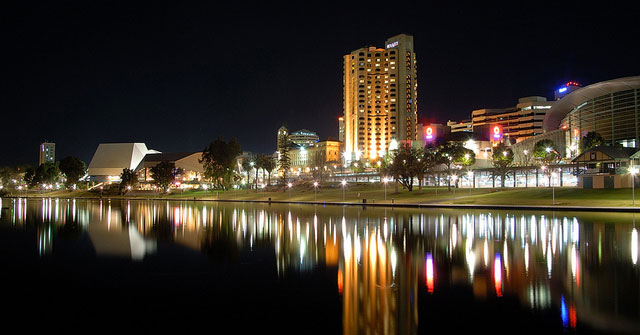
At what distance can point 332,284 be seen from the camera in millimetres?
14570

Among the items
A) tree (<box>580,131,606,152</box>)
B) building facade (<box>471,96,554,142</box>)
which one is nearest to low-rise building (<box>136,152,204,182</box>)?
building facade (<box>471,96,554,142</box>)

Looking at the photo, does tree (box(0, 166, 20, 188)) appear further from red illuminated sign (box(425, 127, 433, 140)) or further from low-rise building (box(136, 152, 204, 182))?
red illuminated sign (box(425, 127, 433, 140))

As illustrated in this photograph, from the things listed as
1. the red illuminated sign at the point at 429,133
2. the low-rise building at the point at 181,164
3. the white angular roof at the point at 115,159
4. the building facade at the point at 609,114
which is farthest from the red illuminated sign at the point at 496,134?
the white angular roof at the point at 115,159

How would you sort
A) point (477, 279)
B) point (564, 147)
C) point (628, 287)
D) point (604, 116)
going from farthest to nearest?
point (564, 147), point (604, 116), point (477, 279), point (628, 287)

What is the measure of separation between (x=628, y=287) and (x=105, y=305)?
48.0ft

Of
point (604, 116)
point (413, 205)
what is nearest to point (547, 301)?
point (413, 205)

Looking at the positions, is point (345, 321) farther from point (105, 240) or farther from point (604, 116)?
point (604, 116)

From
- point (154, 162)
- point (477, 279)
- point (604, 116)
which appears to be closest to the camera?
point (477, 279)

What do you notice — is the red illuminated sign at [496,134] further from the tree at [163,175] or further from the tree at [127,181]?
the tree at [127,181]

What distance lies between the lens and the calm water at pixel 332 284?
426 inches

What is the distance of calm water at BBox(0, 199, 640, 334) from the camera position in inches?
426

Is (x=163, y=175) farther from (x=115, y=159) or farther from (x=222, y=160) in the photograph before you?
(x=115, y=159)

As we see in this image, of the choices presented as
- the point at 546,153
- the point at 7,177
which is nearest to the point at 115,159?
the point at 7,177

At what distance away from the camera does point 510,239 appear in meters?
24.6
